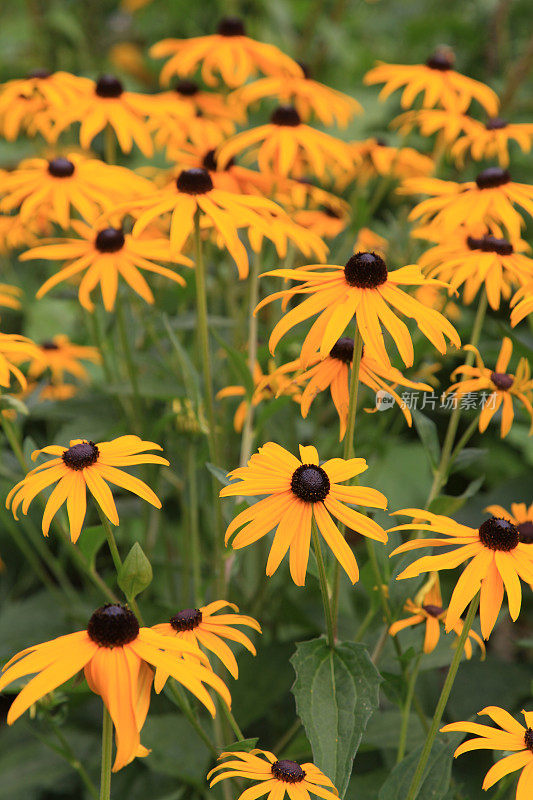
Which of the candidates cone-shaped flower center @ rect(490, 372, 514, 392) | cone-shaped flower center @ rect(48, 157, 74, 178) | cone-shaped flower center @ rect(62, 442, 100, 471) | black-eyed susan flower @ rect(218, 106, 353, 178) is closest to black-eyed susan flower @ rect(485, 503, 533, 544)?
cone-shaped flower center @ rect(490, 372, 514, 392)

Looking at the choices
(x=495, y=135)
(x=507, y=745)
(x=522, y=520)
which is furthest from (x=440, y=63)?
(x=507, y=745)

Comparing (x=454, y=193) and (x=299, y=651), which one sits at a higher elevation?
(x=454, y=193)

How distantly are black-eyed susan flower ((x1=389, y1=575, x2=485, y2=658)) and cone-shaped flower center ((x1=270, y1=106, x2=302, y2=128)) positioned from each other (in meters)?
0.54

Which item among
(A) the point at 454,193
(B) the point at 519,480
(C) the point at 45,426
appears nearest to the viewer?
(A) the point at 454,193

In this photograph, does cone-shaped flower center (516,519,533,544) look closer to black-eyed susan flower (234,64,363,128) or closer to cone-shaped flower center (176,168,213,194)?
cone-shaped flower center (176,168,213,194)

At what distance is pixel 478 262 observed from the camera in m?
0.71

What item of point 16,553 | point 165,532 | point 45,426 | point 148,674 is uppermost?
point 148,674

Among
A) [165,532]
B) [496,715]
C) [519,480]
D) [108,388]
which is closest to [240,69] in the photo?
[108,388]

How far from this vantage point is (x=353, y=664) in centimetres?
60

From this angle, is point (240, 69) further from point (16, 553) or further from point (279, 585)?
point (16, 553)

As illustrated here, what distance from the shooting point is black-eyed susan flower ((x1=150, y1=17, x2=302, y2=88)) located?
1.00 metres

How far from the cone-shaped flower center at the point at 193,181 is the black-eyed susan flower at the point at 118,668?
386 mm

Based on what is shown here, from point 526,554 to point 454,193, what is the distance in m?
0.44

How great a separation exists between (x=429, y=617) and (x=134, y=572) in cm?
24
